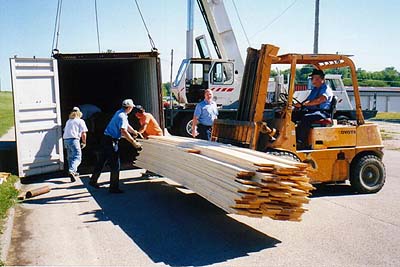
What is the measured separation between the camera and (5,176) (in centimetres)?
945

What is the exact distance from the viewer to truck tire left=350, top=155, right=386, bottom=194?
28.8ft

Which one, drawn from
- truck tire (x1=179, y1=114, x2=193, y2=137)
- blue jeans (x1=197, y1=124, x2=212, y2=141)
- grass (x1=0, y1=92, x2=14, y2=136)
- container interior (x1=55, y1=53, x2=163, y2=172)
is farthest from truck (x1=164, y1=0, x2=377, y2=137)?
grass (x1=0, y1=92, x2=14, y2=136)

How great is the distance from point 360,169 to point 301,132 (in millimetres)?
1444

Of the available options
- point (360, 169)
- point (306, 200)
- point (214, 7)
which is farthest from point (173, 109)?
point (306, 200)

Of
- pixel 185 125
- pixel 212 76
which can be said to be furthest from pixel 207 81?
pixel 185 125

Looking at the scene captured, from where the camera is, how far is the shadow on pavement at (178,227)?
220 inches

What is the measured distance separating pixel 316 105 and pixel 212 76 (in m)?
8.53

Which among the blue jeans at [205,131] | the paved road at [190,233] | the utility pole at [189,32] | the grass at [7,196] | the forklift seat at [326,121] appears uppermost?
the utility pole at [189,32]

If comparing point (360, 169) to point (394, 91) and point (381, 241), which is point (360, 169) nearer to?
point (381, 241)

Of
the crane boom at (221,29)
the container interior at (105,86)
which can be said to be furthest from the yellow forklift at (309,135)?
the crane boom at (221,29)

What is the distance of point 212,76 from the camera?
54.5ft

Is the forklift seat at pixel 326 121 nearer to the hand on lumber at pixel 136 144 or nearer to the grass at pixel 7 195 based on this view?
the hand on lumber at pixel 136 144

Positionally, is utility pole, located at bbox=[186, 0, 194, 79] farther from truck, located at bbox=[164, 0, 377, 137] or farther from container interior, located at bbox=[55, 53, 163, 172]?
container interior, located at bbox=[55, 53, 163, 172]

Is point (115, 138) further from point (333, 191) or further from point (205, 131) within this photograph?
point (333, 191)
